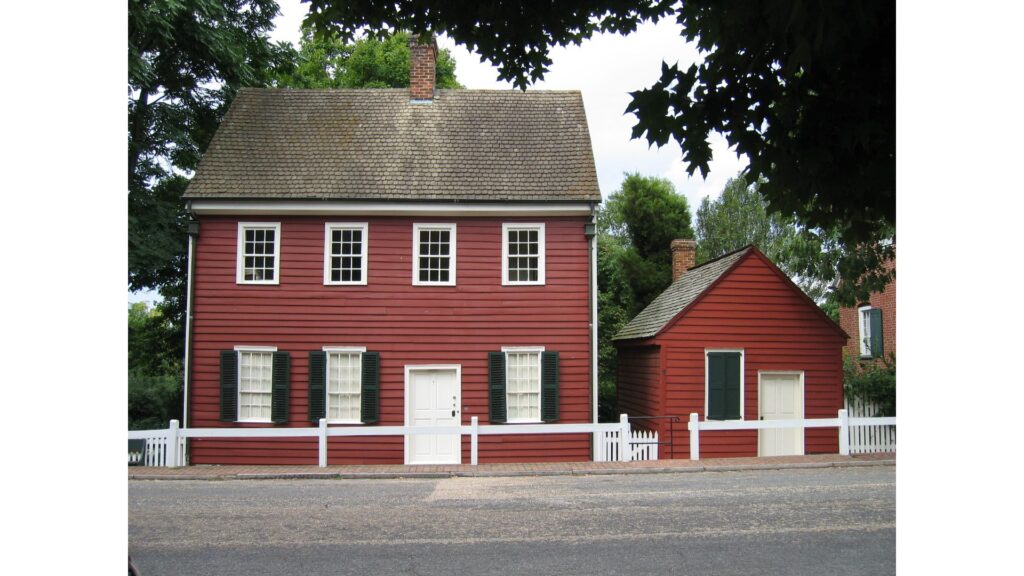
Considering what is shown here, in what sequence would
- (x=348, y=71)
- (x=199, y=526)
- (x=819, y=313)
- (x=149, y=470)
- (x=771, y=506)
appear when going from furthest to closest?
(x=348, y=71)
(x=819, y=313)
(x=149, y=470)
(x=771, y=506)
(x=199, y=526)

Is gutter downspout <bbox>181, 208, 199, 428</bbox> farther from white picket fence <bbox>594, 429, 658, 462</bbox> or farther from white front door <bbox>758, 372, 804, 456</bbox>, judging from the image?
white front door <bbox>758, 372, 804, 456</bbox>

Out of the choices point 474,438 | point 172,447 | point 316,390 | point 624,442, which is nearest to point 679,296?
point 624,442

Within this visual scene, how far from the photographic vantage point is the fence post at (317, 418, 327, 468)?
1491 cm

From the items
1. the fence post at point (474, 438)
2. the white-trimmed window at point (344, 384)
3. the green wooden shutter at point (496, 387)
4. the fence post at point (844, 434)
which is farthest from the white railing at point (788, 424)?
the white-trimmed window at point (344, 384)

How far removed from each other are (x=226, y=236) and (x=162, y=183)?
5176 millimetres

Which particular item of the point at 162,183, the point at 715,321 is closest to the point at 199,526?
the point at 715,321

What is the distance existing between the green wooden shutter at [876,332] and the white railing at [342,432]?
1240 cm

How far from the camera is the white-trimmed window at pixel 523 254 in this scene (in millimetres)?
16438

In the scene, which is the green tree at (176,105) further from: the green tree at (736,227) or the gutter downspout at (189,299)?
the green tree at (736,227)

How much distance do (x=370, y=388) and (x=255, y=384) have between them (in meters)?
2.45

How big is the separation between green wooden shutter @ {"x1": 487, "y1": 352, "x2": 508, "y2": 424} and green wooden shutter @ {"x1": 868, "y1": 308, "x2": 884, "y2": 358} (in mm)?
13657

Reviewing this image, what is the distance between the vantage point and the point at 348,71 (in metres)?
29.7

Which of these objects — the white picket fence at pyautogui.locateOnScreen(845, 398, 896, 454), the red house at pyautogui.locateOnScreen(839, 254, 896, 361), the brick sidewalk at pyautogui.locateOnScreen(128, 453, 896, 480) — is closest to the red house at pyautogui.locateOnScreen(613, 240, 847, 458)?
the white picket fence at pyautogui.locateOnScreen(845, 398, 896, 454)

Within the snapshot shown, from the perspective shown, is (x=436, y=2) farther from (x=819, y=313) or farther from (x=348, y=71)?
(x=348, y=71)
